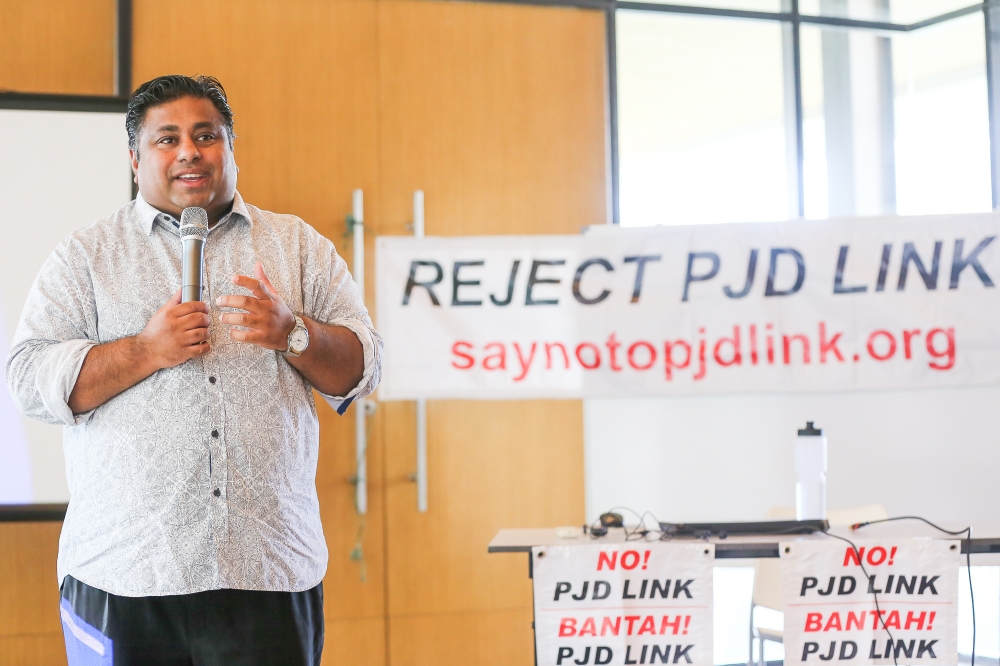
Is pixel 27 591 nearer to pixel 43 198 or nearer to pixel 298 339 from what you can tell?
pixel 43 198

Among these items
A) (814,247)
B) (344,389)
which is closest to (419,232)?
(814,247)

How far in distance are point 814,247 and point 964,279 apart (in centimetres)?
51

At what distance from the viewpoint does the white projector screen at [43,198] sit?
302 cm

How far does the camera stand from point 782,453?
361 centimetres

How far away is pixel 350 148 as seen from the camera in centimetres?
351

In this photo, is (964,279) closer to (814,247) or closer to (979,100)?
(814,247)

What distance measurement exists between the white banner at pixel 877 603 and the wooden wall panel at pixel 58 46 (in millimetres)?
2943

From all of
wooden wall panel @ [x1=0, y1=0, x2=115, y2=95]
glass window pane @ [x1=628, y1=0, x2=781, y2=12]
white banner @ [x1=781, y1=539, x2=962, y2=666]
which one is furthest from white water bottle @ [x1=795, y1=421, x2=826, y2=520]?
wooden wall panel @ [x1=0, y1=0, x2=115, y2=95]

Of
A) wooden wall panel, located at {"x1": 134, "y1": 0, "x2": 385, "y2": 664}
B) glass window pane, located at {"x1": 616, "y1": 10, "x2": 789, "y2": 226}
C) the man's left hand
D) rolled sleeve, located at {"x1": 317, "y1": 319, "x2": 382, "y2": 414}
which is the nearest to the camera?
the man's left hand

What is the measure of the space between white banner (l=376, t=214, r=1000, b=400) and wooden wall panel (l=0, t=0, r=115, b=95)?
4.27 feet

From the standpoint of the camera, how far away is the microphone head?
1519 millimetres

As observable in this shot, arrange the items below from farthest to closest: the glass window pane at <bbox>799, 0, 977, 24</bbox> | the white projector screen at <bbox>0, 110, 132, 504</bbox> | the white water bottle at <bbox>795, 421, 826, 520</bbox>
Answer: the glass window pane at <bbox>799, 0, 977, 24</bbox> < the white projector screen at <bbox>0, 110, 132, 504</bbox> < the white water bottle at <bbox>795, 421, 826, 520</bbox>

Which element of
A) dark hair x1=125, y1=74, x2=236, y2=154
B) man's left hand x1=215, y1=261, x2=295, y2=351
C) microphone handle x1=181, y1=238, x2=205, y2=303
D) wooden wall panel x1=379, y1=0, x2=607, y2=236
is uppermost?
wooden wall panel x1=379, y1=0, x2=607, y2=236

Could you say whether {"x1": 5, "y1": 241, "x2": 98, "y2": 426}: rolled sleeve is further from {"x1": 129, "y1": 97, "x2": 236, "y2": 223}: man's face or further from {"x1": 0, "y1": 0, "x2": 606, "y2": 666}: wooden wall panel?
{"x1": 0, "y1": 0, "x2": 606, "y2": 666}: wooden wall panel
